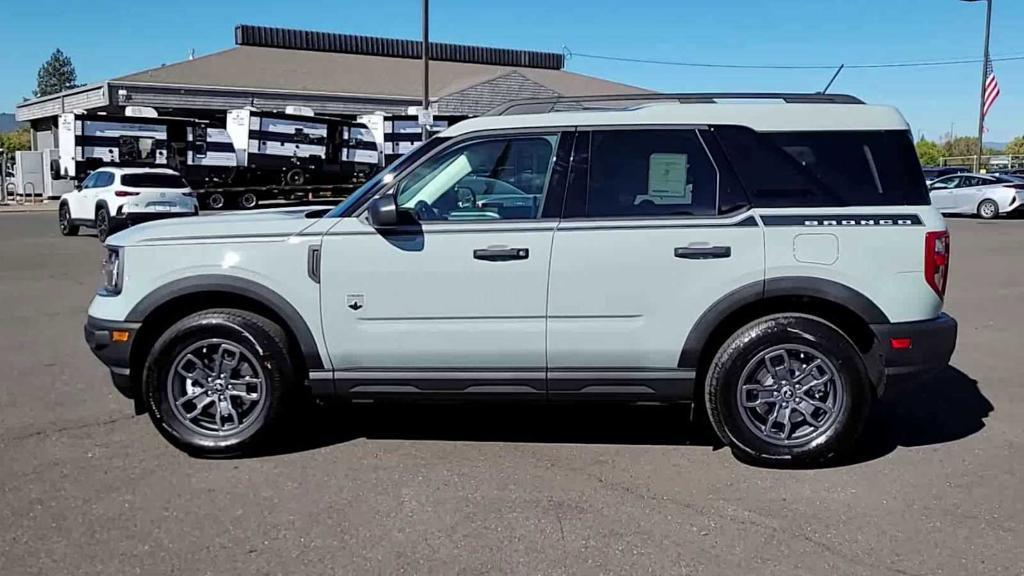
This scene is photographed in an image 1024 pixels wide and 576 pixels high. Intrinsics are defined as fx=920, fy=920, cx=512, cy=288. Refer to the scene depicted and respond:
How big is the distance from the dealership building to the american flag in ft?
60.4

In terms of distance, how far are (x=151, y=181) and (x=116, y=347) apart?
1663 centimetres

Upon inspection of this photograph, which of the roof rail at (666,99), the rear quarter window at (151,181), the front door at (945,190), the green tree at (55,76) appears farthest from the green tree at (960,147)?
the green tree at (55,76)

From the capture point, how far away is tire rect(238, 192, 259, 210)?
3172 centimetres

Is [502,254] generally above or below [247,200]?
above

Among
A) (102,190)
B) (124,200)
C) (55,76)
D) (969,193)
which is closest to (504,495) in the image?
(124,200)

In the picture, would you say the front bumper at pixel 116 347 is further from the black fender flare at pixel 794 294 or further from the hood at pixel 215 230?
the black fender flare at pixel 794 294

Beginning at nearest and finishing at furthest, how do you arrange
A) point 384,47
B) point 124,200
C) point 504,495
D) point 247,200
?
1. point 504,495
2. point 124,200
3. point 247,200
4. point 384,47

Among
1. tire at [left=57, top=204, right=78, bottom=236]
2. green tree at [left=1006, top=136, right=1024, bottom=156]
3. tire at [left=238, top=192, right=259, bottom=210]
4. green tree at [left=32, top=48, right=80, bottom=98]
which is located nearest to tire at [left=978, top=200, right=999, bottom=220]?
tire at [left=238, top=192, right=259, bottom=210]

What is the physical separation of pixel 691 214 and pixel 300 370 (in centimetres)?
235

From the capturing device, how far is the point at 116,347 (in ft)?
16.8

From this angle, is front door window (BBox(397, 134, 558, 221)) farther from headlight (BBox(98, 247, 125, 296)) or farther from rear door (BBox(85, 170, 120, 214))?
rear door (BBox(85, 170, 120, 214))

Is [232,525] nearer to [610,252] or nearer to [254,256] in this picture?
[254,256]

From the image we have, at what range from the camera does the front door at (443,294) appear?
4.95 m

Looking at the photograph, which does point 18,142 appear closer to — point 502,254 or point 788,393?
point 502,254
